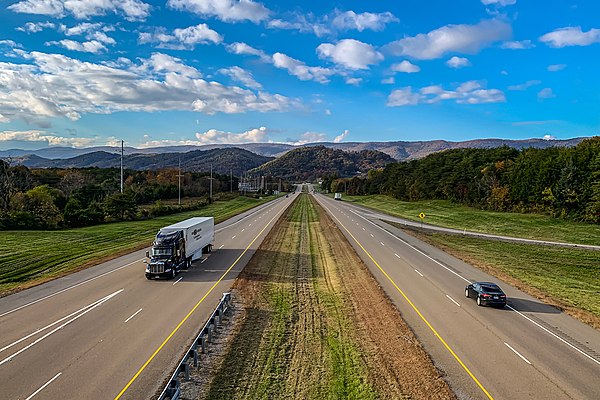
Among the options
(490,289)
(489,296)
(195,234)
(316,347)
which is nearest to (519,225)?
(490,289)

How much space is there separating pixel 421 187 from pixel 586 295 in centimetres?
9962

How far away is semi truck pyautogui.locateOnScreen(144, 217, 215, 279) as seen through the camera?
30.9 meters

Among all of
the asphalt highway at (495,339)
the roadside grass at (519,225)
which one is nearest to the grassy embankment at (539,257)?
the roadside grass at (519,225)

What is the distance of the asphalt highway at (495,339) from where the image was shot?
52.0ft

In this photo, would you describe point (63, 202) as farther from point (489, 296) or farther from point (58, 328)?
point (489, 296)

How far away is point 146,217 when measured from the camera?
76.1 m

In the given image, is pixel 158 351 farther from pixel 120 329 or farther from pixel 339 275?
pixel 339 275

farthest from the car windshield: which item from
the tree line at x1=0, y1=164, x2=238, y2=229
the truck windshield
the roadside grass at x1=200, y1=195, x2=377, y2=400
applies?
the tree line at x1=0, y1=164, x2=238, y2=229

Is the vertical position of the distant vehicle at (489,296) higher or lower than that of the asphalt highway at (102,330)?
higher

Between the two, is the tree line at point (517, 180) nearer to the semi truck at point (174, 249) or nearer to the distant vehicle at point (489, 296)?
the distant vehicle at point (489, 296)

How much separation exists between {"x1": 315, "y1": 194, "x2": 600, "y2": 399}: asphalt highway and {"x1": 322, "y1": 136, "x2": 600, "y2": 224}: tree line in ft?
179

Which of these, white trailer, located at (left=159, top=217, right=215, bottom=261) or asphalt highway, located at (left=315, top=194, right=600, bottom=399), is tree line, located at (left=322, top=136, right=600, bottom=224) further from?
white trailer, located at (left=159, top=217, right=215, bottom=261)

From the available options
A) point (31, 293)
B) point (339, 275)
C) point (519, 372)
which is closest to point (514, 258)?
point (339, 275)

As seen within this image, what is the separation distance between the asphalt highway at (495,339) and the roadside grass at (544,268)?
1.64m
